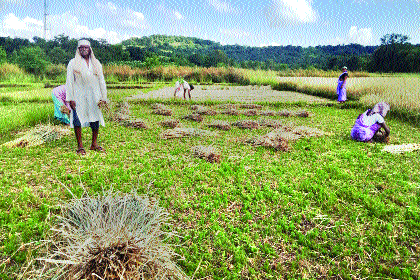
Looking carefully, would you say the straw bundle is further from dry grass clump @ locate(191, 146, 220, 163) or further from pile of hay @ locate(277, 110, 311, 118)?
pile of hay @ locate(277, 110, 311, 118)

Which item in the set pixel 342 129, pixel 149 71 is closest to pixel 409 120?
pixel 342 129

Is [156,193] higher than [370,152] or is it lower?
lower

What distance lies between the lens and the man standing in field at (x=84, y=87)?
12.2ft

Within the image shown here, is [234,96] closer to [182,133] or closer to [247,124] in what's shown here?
[247,124]

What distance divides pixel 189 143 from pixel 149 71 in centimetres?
1767

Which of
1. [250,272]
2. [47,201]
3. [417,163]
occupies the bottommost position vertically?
[250,272]

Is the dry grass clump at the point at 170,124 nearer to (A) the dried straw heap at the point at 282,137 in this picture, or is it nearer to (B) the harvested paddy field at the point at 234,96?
(A) the dried straw heap at the point at 282,137

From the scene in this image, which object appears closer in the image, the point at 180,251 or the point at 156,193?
the point at 180,251

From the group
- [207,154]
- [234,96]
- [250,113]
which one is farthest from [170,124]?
[234,96]

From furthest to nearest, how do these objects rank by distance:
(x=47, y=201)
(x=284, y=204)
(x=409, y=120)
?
(x=409, y=120) < (x=284, y=204) < (x=47, y=201)

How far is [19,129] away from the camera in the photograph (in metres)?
5.84

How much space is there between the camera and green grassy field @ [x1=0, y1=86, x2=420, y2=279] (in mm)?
2180

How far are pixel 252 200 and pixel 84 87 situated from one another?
280 cm

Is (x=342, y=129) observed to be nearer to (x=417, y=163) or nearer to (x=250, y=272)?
(x=417, y=163)
